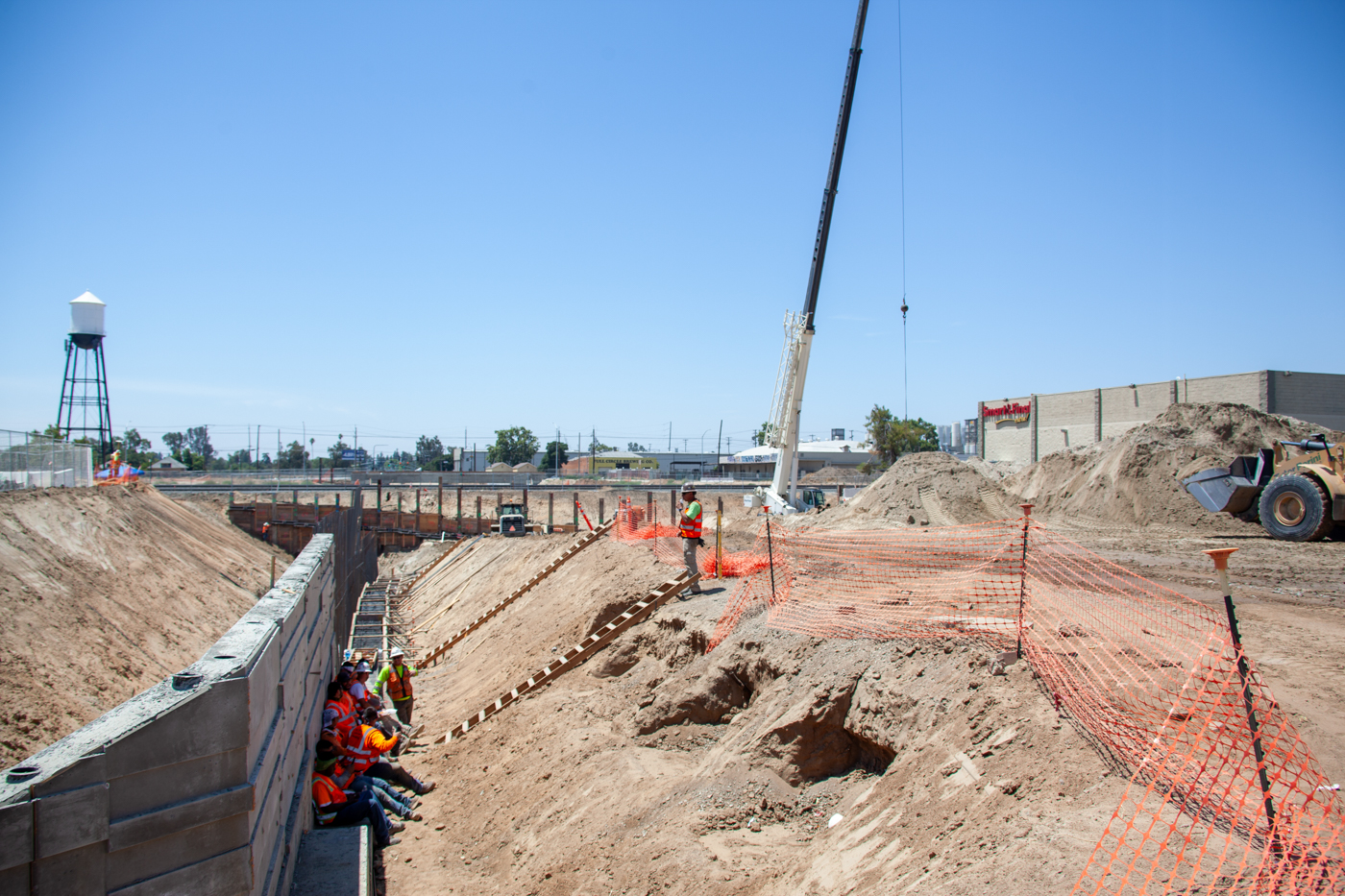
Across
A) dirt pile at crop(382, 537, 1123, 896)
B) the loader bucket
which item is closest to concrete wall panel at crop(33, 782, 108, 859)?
dirt pile at crop(382, 537, 1123, 896)

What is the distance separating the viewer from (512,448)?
8938 centimetres

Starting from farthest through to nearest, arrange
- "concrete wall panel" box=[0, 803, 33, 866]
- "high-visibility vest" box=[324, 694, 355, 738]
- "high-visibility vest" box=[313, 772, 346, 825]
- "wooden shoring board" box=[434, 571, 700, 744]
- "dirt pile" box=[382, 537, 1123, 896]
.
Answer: "wooden shoring board" box=[434, 571, 700, 744] < "high-visibility vest" box=[324, 694, 355, 738] < "high-visibility vest" box=[313, 772, 346, 825] < "dirt pile" box=[382, 537, 1123, 896] < "concrete wall panel" box=[0, 803, 33, 866]

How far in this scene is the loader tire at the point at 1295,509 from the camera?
1562 centimetres

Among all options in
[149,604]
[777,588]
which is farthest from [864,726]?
[149,604]

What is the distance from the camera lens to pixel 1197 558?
575 inches

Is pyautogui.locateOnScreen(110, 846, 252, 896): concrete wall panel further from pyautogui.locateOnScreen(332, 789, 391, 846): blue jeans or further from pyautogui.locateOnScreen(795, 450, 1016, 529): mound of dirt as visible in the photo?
pyautogui.locateOnScreen(795, 450, 1016, 529): mound of dirt

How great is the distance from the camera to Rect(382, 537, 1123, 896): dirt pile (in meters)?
4.91

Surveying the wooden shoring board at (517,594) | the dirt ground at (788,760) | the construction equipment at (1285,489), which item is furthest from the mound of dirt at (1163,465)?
the wooden shoring board at (517,594)

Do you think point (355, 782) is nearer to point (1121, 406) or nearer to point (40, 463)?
point (40, 463)

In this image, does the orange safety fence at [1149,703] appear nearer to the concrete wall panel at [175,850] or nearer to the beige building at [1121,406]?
the concrete wall panel at [175,850]

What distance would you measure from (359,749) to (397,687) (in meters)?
3.91

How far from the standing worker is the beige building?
109ft

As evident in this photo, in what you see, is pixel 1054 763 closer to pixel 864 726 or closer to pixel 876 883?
pixel 876 883

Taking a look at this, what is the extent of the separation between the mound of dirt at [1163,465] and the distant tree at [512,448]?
6865 cm
